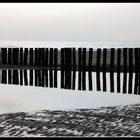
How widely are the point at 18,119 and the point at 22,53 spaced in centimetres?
396

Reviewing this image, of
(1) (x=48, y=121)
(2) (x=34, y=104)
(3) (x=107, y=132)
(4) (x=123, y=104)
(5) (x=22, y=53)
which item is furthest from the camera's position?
(5) (x=22, y=53)

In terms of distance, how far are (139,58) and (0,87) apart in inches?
207

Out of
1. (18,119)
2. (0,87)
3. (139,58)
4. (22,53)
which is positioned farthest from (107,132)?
(0,87)

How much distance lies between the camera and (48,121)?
641cm

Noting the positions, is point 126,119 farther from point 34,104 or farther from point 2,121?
point 34,104

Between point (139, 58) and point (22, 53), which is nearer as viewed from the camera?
point (139, 58)

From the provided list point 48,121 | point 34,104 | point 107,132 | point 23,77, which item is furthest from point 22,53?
point 107,132

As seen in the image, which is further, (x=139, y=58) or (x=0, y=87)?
(x=0, y=87)

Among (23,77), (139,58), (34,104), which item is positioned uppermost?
(139,58)

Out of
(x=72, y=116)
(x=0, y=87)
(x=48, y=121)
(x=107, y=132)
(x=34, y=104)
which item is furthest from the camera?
(x=0, y=87)

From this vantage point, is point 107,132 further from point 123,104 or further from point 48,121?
point 123,104

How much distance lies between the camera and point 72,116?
6902 mm

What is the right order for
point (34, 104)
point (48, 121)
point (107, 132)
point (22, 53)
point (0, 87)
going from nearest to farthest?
point (107, 132), point (48, 121), point (34, 104), point (22, 53), point (0, 87)

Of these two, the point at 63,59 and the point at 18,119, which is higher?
the point at 63,59
